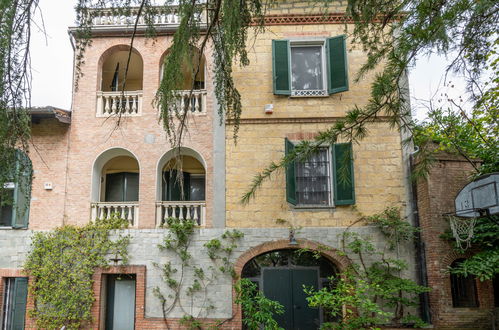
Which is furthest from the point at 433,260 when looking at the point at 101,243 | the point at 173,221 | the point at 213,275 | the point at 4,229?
the point at 4,229

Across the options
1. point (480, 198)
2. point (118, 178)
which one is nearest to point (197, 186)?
point (118, 178)

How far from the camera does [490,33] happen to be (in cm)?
580

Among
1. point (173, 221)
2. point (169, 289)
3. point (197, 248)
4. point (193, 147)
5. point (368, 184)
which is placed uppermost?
point (193, 147)

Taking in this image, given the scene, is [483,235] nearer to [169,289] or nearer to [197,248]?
[197,248]

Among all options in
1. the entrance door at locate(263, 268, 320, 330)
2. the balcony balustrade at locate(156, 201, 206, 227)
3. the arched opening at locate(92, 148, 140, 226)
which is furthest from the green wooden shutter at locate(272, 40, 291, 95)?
the entrance door at locate(263, 268, 320, 330)

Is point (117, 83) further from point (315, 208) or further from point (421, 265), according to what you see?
point (421, 265)

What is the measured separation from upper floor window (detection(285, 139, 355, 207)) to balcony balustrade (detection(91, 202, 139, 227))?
13.0 ft

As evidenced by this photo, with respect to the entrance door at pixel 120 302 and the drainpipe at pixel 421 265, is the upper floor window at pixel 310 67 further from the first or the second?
the entrance door at pixel 120 302

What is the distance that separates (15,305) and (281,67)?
29.5 ft

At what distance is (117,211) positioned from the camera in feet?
35.3

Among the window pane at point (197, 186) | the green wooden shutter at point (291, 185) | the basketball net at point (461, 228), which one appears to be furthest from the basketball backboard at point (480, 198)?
the window pane at point (197, 186)

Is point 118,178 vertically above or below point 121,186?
above

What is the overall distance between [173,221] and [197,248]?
2.95 feet

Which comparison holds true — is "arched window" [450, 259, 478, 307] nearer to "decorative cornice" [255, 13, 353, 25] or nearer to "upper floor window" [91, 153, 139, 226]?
"decorative cornice" [255, 13, 353, 25]
